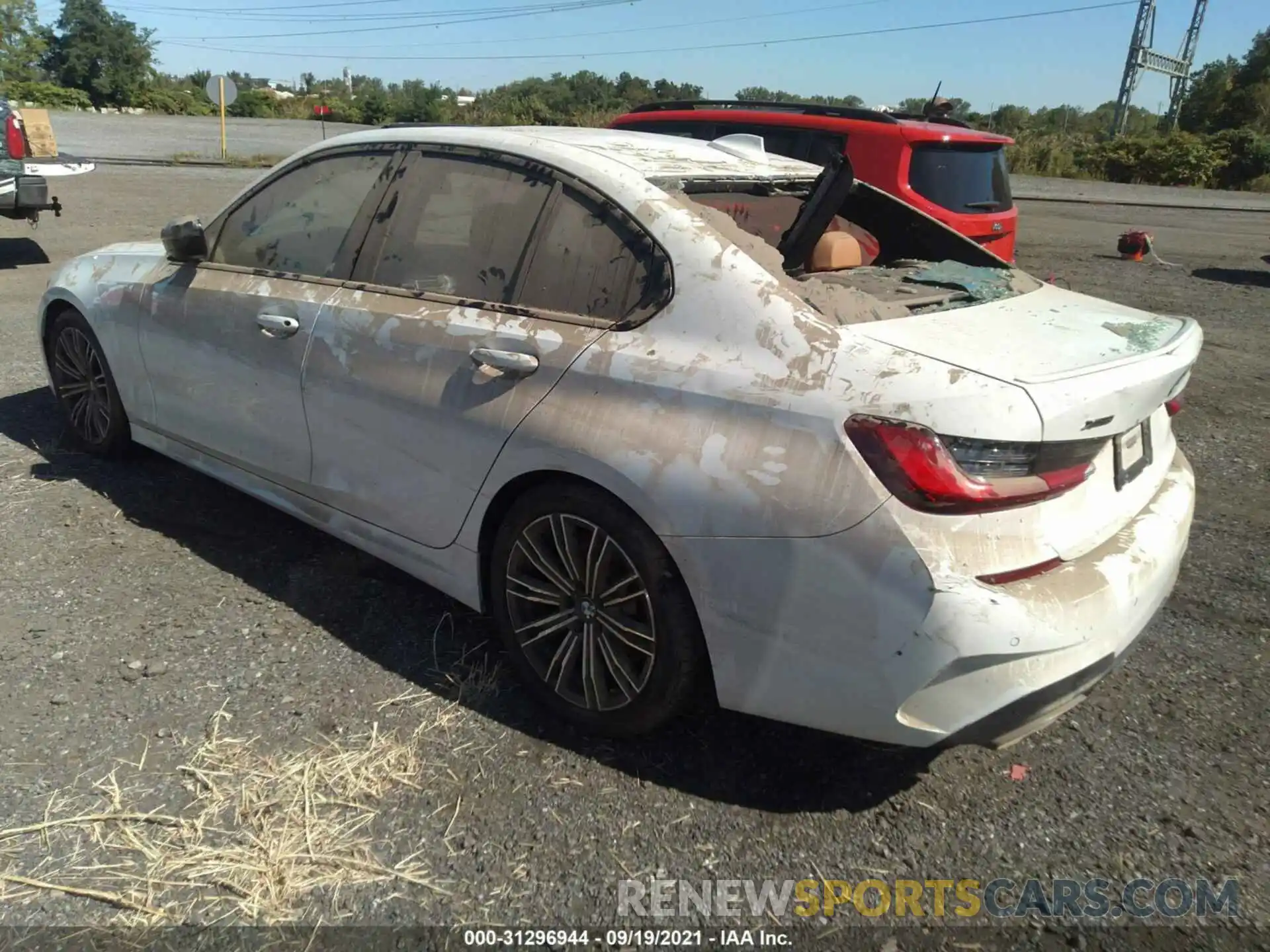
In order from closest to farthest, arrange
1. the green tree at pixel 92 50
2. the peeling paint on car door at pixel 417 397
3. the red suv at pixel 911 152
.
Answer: the peeling paint on car door at pixel 417 397 < the red suv at pixel 911 152 < the green tree at pixel 92 50

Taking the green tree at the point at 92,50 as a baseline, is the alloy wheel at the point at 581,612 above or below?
below

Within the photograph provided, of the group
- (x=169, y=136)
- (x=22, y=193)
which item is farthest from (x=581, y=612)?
(x=169, y=136)

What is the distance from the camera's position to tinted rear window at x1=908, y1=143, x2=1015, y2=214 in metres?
7.63

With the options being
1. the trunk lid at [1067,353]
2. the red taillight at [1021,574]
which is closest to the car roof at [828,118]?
the trunk lid at [1067,353]

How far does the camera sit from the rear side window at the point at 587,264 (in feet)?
9.08

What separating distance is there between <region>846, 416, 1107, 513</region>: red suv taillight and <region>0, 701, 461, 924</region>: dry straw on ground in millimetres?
1466

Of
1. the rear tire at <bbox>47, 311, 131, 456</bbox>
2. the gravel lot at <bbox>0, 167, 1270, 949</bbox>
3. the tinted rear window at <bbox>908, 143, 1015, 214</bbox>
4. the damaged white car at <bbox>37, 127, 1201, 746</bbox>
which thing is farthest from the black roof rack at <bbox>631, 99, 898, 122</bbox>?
the rear tire at <bbox>47, 311, 131, 456</bbox>

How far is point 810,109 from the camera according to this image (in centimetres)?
825

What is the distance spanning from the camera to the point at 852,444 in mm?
2270

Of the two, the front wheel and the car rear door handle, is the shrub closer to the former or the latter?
the car rear door handle

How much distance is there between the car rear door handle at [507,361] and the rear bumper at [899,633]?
698mm

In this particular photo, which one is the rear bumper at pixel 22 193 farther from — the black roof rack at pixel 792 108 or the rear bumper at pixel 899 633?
the rear bumper at pixel 899 633

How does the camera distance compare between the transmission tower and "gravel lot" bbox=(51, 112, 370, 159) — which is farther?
the transmission tower
